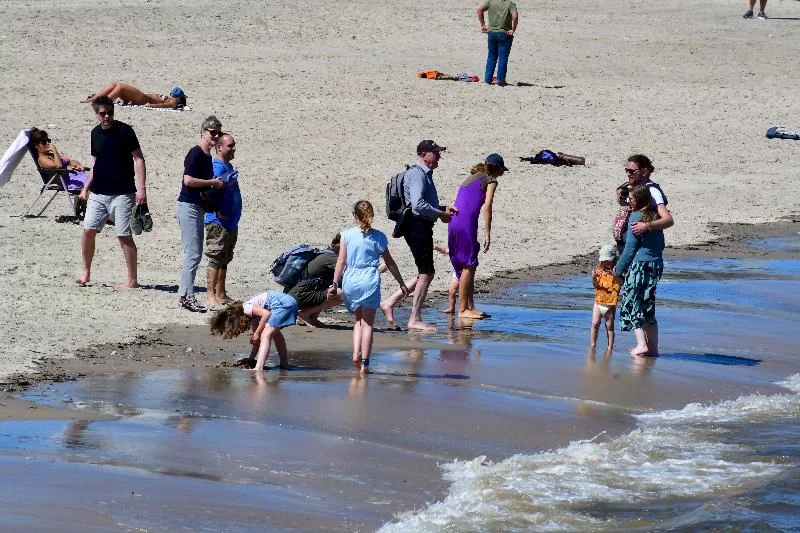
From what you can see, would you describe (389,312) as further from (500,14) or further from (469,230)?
(500,14)

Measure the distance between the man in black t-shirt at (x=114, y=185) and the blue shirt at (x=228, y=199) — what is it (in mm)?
668

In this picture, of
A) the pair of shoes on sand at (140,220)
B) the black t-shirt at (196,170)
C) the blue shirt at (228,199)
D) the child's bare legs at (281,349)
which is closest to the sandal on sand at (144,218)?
the pair of shoes on sand at (140,220)

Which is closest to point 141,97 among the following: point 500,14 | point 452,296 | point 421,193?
point 500,14

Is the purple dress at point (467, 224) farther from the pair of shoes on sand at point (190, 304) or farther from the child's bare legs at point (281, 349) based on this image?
the child's bare legs at point (281, 349)

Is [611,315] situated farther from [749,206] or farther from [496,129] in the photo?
[496,129]

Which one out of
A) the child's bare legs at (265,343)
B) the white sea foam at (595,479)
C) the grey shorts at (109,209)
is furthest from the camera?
the grey shorts at (109,209)

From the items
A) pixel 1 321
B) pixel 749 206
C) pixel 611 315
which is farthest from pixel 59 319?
pixel 749 206

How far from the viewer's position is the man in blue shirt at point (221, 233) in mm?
11750

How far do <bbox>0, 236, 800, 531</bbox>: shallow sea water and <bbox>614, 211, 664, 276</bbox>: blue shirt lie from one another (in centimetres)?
76

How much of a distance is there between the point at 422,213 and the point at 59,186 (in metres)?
5.76

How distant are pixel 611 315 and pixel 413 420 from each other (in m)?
2.97

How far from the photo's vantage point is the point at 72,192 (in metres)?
15.5

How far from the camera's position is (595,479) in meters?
7.67

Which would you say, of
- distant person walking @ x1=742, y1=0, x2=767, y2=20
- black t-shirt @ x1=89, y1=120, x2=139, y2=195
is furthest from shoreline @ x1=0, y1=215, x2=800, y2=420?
distant person walking @ x1=742, y1=0, x2=767, y2=20
